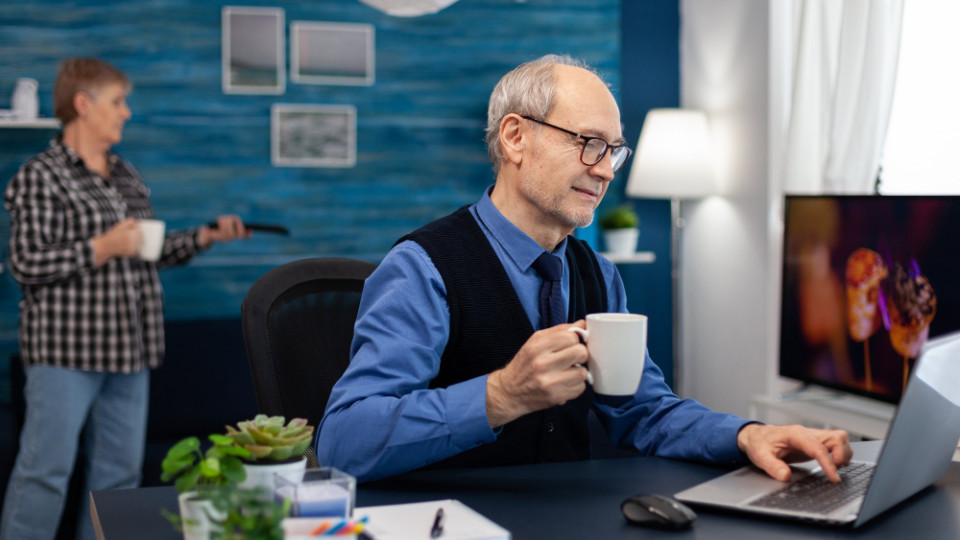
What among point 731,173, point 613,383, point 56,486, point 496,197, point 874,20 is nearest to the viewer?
point 613,383

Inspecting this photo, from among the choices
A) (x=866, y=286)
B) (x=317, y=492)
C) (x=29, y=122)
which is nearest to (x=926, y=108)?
(x=866, y=286)

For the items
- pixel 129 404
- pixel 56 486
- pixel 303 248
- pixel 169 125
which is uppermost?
pixel 169 125

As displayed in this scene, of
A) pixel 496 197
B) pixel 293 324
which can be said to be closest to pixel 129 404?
pixel 293 324

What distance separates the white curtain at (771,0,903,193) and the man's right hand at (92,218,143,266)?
237 centimetres

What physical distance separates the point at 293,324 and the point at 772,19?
2.83m

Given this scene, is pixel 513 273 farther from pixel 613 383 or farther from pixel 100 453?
pixel 100 453

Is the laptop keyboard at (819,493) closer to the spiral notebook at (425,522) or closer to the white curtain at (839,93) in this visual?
the spiral notebook at (425,522)

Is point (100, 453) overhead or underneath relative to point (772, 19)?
underneath

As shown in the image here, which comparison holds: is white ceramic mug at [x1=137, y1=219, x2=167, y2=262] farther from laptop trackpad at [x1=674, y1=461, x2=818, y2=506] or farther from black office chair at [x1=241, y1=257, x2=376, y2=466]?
laptop trackpad at [x1=674, y1=461, x2=818, y2=506]

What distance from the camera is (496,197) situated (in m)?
1.70

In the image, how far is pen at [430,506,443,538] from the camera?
95cm

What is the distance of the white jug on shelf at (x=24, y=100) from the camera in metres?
3.50

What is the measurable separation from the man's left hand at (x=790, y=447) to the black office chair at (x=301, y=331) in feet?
2.47

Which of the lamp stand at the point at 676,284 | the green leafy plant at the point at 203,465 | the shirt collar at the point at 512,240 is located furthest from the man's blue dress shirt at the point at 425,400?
the lamp stand at the point at 676,284
